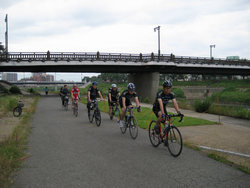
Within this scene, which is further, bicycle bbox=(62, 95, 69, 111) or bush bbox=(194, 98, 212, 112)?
bicycle bbox=(62, 95, 69, 111)

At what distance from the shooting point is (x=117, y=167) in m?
5.00

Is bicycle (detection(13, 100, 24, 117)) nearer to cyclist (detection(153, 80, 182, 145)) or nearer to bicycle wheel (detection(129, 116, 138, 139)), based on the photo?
bicycle wheel (detection(129, 116, 138, 139))

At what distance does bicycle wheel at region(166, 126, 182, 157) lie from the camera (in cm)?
553

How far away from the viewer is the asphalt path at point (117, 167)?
13.7 ft

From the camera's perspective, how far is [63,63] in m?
34.2

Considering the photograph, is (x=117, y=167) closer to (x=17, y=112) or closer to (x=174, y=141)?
(x=174, y=141)

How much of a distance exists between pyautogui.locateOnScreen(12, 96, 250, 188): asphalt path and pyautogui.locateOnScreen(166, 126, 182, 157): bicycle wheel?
178 mm

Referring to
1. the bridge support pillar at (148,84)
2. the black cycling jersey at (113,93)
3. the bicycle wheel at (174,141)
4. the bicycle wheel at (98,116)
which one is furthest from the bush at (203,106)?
the bridge support pillar at (148,84)

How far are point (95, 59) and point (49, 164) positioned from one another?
3048cm

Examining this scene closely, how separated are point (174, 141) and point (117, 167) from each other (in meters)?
1.64

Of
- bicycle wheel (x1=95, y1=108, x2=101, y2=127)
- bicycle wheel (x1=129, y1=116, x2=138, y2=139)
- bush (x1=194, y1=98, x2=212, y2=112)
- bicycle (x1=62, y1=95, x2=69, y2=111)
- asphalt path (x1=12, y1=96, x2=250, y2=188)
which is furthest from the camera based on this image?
bicycle (x1=62, y1=95, x2=69, y2=111)

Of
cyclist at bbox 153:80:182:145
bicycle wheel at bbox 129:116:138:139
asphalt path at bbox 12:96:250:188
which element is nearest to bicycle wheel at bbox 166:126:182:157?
asphalt path at bbox 12:96:250:188

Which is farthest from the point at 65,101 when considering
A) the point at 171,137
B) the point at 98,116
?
the point at 171,137

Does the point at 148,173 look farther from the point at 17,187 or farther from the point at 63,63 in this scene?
the point at 63,63
